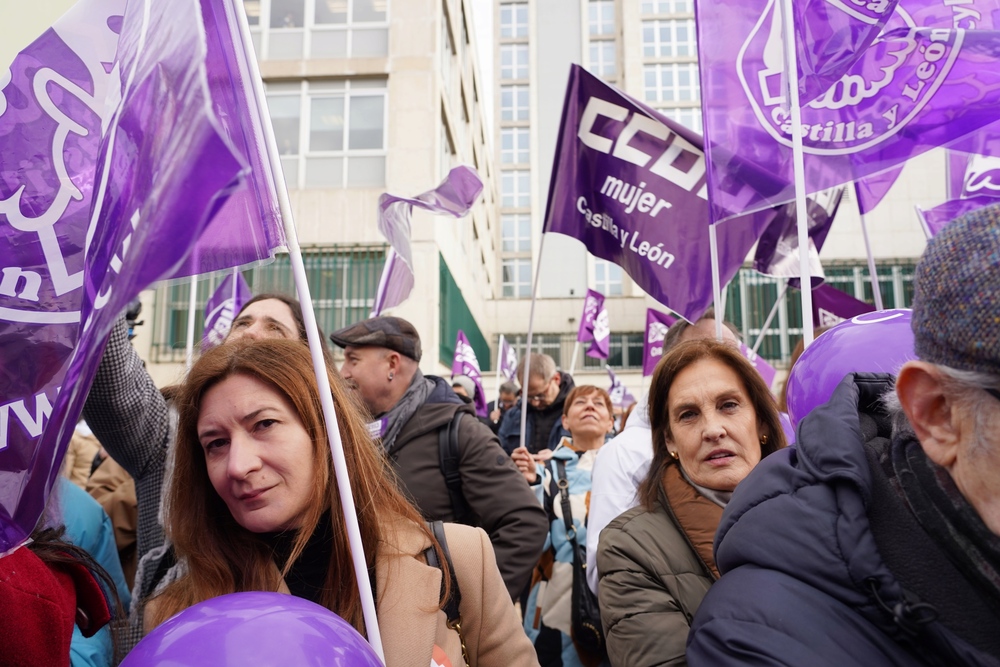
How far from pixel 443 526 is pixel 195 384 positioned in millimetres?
692

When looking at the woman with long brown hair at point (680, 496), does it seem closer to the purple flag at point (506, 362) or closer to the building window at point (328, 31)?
the purple flag at point (506, 362)

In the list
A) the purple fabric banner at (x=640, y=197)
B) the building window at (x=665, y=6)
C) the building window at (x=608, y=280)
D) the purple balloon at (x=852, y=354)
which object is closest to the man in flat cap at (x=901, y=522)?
the purple balloon at (x=852, y=354)

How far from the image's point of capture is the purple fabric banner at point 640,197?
370cm

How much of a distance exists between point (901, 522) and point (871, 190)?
149 inches

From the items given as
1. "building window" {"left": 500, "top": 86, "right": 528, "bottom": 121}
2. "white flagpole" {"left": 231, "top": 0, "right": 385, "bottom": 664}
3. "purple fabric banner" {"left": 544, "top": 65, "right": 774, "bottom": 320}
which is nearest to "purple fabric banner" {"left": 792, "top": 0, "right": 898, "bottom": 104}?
"purple fabric banner" {"left": 544, "top": 65, "right": 774, "bottom": 320}

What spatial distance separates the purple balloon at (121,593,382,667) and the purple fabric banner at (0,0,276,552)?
32 cm

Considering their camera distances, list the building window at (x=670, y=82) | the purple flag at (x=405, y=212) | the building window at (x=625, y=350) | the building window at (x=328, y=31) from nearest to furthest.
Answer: the purple flag at (x=405, y=212)
the building window at (x=328, y=31)
the building window at (x=625, y=350)
the building window at (x=670, y=82)

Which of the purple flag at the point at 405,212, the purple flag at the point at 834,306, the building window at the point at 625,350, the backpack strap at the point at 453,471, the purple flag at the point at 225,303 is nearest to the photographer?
the backpack strap at the point at 453,471

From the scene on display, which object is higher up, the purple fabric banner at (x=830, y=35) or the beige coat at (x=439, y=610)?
the purple fabric banner at (x=830, y=35)

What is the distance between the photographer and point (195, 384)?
178 centimetres

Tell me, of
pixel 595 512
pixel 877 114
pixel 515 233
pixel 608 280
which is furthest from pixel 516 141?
pixel 595 512

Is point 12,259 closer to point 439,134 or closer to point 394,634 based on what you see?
point 394,634

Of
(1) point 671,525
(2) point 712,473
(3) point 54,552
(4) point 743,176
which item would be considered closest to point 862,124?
(4) point 743,176

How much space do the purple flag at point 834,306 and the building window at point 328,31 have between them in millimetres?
13399
